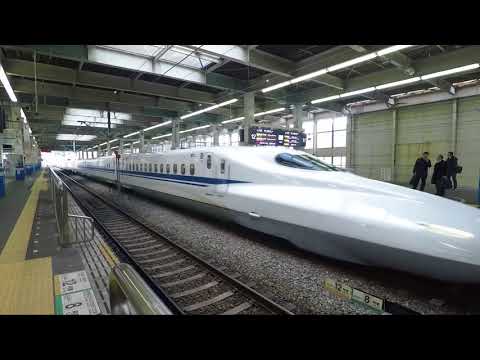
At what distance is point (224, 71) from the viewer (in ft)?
37.9

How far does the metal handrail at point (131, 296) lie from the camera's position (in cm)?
129

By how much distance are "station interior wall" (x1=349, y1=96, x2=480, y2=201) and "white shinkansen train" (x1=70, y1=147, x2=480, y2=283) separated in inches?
403

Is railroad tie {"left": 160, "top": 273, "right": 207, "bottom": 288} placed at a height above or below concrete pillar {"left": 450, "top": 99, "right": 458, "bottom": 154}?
below

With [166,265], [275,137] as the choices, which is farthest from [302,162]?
[275,137]

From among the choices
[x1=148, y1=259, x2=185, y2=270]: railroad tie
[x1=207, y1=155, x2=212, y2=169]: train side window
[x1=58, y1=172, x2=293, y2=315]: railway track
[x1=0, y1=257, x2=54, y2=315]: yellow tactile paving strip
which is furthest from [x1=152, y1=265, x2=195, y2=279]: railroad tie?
[x1=207, y1=155, x2=212, y2=169]: train side window

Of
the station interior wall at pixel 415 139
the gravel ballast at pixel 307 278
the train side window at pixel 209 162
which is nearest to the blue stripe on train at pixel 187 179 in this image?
the train side window at pixel 209 162

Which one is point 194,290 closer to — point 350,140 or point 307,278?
point 307,278

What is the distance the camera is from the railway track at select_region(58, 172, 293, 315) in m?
3.34

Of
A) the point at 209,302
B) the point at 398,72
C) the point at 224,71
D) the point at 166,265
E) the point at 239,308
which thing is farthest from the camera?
the point at 224,71

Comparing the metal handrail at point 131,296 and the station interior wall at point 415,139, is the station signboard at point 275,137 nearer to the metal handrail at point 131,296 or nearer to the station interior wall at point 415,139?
the station interior wall at point 415,139

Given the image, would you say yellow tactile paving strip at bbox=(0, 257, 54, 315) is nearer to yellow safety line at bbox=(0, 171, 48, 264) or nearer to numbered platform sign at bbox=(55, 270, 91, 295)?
numbered platform sign at bbox=(55, 270, 91, 295)

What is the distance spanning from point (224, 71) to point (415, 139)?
1272cm
